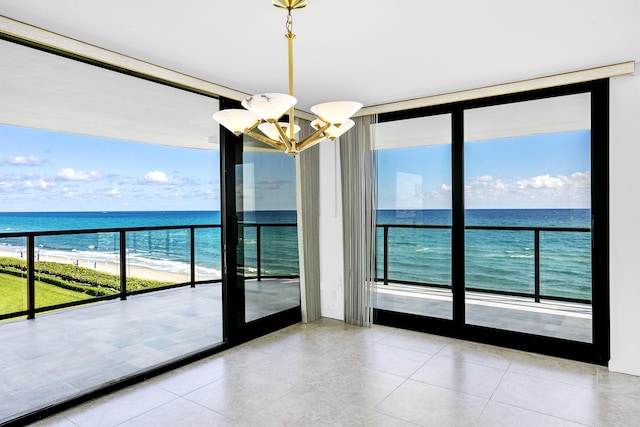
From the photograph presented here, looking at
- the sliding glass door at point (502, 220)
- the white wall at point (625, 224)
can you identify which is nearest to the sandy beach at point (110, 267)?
the sliding glass door at point (502, 220)

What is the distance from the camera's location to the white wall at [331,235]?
4551 millimetres

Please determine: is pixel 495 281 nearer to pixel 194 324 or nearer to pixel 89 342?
pixel 194 324

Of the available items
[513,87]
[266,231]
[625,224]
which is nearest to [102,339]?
[266,231]

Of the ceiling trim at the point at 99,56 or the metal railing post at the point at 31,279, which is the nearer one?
the ceiling trim at the point at 99,56

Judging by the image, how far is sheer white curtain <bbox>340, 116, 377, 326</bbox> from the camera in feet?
13.9

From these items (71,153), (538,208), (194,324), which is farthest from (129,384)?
(71,153)

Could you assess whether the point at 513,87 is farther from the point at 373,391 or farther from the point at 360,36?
the point at 373,391

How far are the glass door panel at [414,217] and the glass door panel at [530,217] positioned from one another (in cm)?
25

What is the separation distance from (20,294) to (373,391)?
428cm

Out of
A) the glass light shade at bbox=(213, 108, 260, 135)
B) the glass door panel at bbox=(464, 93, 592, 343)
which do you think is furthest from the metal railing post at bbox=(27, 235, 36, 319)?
the glass door panel at bbox=(464, 93, 592, 343)

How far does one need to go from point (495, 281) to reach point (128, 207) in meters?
13.9

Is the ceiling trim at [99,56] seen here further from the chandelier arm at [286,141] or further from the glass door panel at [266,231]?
the chandelier arm at [286,141]

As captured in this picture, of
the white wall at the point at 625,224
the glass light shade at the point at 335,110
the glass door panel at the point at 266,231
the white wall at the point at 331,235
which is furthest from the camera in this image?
the white wall at the point at 331,235

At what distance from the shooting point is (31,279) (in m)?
4.41
